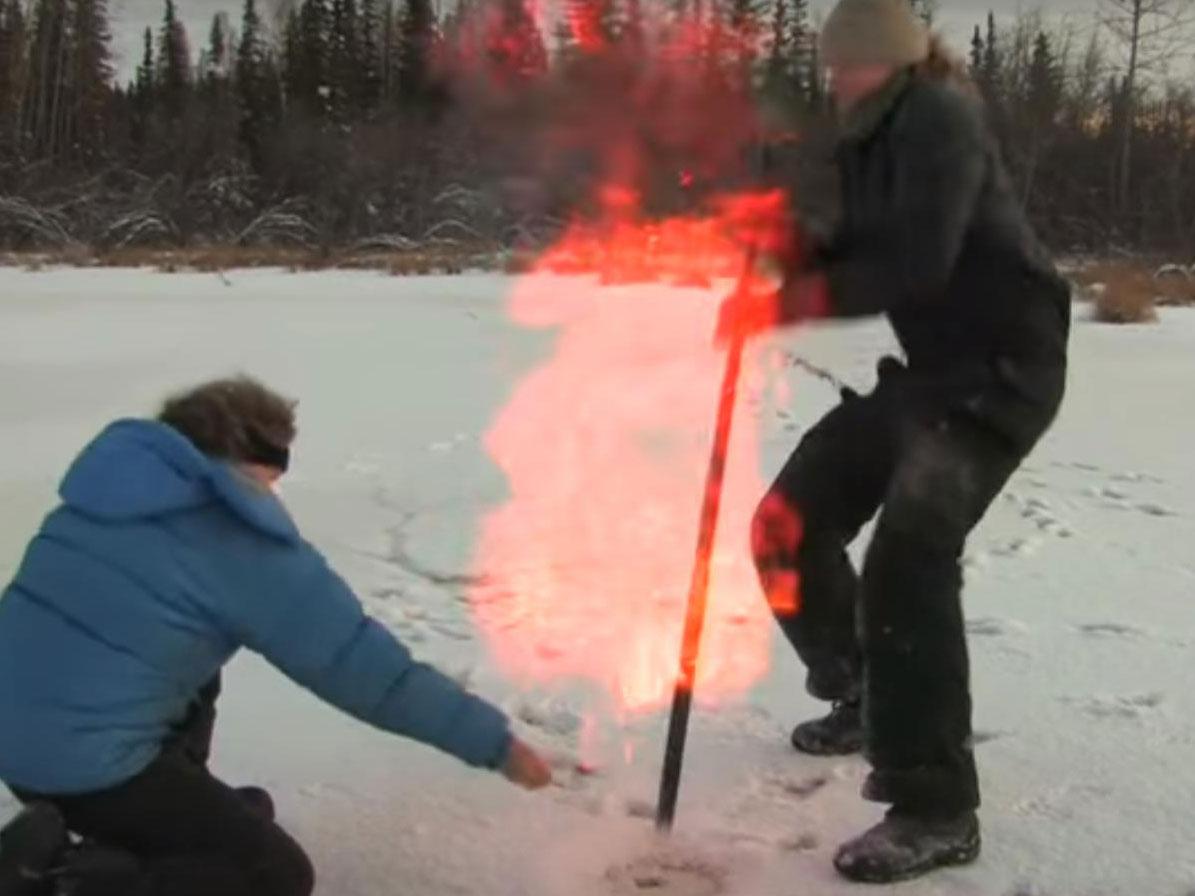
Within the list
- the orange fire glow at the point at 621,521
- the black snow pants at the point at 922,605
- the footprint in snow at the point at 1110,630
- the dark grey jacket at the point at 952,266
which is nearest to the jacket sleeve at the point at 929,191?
the dark grey jacket at the point at 952,266

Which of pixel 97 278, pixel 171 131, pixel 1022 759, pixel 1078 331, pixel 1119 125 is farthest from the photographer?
pixel 171 131

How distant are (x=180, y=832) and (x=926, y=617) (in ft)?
4.33

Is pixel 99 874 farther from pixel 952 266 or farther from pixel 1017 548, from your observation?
pixel 1017 548

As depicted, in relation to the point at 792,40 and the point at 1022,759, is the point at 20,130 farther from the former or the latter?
the point at 1022,759

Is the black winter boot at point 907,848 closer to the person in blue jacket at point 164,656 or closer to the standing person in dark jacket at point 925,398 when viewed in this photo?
the standing person in dark jacket at point 925,398

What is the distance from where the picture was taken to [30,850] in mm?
2240

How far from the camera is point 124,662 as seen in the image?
2234 mm

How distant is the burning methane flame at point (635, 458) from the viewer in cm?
398

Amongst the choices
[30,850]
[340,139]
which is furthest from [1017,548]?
[340,139]

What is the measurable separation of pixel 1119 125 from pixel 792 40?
92.3ft

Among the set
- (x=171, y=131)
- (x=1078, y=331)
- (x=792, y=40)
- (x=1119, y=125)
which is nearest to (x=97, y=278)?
(x=1078, y=331)

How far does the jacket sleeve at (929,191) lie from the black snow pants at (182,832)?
4.46 feet

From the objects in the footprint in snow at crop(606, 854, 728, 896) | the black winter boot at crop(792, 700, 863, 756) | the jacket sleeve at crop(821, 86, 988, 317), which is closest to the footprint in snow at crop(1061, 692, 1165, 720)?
the black winter boot at crop(792, 700, 863, 756)

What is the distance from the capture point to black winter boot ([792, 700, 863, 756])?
3.29 m
